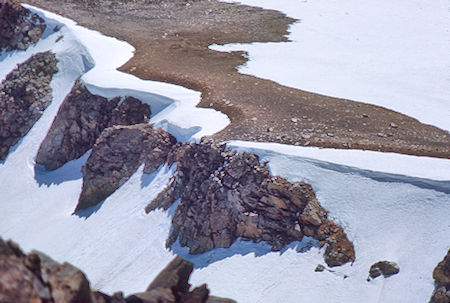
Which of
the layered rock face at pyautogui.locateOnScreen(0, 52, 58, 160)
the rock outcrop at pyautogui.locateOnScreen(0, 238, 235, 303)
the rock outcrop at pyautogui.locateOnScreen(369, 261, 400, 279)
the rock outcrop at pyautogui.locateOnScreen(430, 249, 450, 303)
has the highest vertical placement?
the rock outcrop at pyautogui.locateOnScreen(0, 238, 235, 303)

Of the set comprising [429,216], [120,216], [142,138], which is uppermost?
[429,216]

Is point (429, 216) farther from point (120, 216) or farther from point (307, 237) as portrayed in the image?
point (120, 216)

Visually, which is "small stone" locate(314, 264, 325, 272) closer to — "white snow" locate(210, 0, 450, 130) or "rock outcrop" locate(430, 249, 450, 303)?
"rock outcrop" locate(430, 249, 450, 303)

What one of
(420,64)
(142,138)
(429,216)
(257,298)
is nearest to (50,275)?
(257,298)

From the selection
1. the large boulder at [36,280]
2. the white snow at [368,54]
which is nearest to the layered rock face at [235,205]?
the white snow at [368,54]

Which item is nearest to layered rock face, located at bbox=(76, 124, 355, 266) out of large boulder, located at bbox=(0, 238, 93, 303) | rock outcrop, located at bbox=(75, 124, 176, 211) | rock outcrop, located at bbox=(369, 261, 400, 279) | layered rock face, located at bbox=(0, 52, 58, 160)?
rock outcrop, located at bbox=(369, 261, 400, 279)

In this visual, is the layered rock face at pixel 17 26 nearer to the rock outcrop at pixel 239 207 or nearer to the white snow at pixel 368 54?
→ the white snow at pixel 368 54
